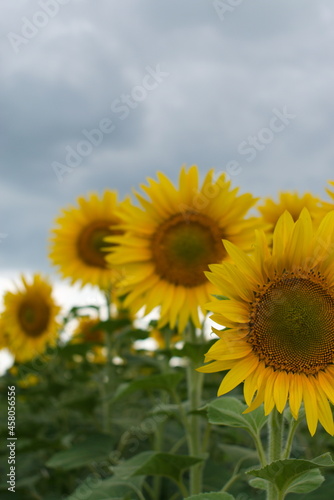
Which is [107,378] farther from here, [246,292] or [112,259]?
[246,292]

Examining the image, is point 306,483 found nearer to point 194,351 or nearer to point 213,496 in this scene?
point 213,496

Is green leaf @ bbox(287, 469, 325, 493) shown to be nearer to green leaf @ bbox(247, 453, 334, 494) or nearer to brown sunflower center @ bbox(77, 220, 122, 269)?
green leaf @ bbox(247, 453, 334, 494)

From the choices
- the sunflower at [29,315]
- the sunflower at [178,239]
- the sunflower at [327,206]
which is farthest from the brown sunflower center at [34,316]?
the sunflower at [327,206]

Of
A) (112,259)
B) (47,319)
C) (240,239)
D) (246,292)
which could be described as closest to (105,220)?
(47,319)

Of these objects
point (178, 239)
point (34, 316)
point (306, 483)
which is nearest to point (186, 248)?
point (178, 239)

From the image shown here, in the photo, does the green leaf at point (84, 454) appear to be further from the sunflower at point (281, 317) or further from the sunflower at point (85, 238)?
the sunflower at point (281, 317)
